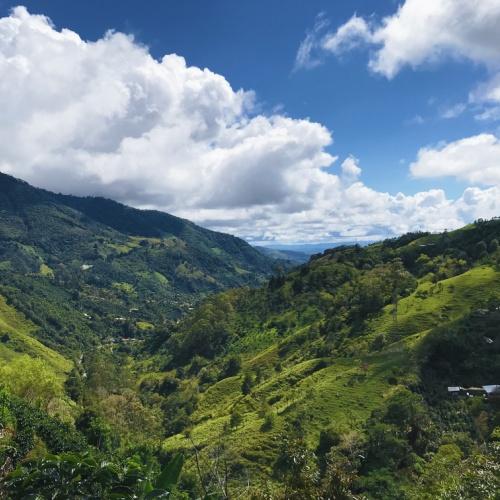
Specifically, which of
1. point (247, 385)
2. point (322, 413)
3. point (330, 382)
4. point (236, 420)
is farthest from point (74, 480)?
point (247, 385)

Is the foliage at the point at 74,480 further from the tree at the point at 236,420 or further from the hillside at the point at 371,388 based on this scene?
the tree at the point at 236,420

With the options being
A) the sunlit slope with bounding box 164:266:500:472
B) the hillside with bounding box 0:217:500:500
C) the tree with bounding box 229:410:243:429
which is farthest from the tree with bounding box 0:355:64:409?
the tree with bounding box 229:410:243:429

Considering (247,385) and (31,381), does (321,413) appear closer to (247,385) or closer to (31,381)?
(247,385)

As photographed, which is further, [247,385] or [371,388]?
[247,385]

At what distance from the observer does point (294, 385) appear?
116375mm

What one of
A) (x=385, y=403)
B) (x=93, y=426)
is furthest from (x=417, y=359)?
(x=93, y=426)

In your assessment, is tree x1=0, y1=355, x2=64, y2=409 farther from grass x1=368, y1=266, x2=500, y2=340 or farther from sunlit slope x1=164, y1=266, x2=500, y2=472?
grass x1=368, y1=266, x2=500, y2=340

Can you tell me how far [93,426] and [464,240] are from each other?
553 feet

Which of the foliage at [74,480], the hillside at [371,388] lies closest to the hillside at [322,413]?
the foliage at [74,480]

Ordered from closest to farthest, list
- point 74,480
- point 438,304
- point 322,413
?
1. point 74,480
2. point 322,413
3. point 438,304

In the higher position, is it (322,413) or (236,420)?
(322,413)

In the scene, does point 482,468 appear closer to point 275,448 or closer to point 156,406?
point 275,448

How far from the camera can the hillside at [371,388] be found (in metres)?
69.6

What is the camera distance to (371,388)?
95312 millimetres
